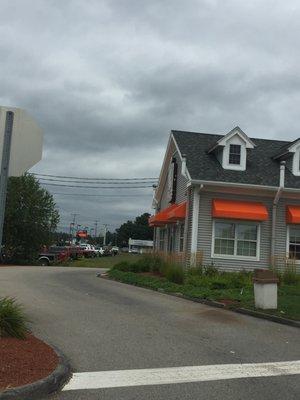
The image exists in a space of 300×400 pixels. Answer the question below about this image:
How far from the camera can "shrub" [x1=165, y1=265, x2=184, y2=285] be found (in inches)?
811

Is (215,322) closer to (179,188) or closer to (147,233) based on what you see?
(179,188)

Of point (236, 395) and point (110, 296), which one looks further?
point (110, 296)

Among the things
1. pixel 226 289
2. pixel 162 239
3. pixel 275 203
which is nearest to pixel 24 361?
pixel 226 289

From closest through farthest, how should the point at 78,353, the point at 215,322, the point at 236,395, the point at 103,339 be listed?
1. the point at 236,395
2. the point at 78,353
3. the point at 103,339
4. the point at 215,322

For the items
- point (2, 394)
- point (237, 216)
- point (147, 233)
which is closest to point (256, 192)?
point (237, 216)

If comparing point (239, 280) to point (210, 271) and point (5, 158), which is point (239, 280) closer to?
point (210, 271)

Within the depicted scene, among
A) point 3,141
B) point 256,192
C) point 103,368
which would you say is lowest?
point 103,368

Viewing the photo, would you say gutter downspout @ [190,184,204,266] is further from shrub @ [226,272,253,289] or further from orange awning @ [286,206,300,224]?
orange awning @ [286,206,300,224]

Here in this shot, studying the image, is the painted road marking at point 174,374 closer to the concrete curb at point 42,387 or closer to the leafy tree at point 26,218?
the concrete curb at point 42,387

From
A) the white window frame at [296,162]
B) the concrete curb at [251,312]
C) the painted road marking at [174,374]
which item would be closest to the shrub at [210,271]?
the concrete curb at [251,312]

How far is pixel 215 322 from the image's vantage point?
12273mm

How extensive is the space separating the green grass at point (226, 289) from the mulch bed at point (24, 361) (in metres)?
6.82

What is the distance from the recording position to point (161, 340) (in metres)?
9.91

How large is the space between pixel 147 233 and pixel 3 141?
14887 centimetres
